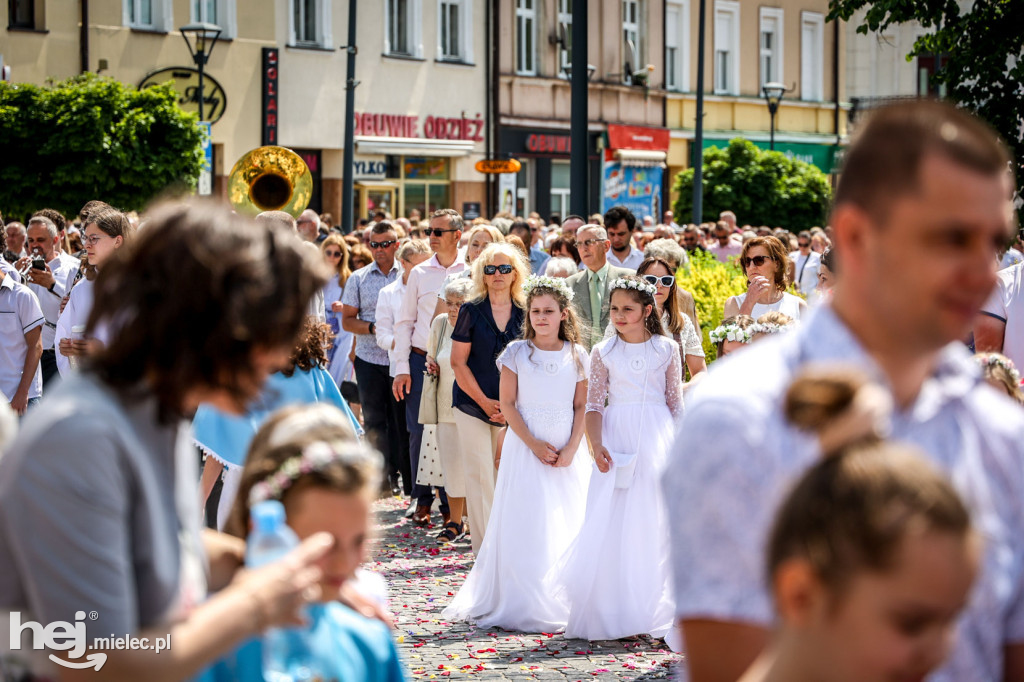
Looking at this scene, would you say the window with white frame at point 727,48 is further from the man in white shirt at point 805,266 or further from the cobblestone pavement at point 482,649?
the cobblestone pavement at point 482,649

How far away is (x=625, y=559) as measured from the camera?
704 cm

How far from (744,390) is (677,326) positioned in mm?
6251

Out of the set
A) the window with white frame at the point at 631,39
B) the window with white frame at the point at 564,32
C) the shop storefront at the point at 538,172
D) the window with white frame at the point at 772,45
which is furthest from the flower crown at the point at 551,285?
the window with white frame at the point at 772,45

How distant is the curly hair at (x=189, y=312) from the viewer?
84.1 inches

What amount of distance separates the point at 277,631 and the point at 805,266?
1603 cm

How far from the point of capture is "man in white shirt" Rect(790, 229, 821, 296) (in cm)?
1658

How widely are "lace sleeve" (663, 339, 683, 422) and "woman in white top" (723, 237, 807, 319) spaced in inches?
64.5

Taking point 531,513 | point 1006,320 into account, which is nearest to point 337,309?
point 531,513

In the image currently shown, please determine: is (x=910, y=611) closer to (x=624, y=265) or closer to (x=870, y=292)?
(x=870, y=292)

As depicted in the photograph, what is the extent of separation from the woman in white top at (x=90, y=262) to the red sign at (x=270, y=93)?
68.4 feet

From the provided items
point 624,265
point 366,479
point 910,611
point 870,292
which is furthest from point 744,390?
point 624,265

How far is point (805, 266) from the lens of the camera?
17719mm

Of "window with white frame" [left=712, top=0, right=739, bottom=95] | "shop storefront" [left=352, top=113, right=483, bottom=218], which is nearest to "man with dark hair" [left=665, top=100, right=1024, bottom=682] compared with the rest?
"shop storefront" [left=352, top=113, right=483, bottom=218]

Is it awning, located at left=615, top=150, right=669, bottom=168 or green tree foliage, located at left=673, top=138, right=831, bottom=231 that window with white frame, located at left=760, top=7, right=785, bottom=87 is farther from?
green tree foliage, located at left=673, top=138, right=831, bottom=231
